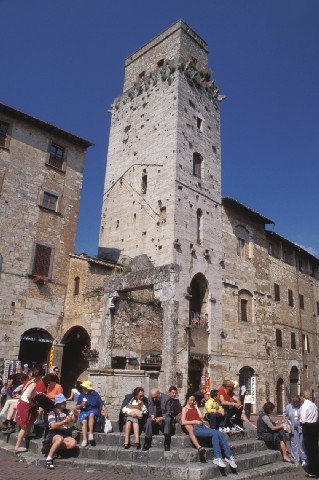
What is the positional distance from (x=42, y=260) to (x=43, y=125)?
770cm

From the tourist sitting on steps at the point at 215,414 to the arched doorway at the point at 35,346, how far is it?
12160 millimetres

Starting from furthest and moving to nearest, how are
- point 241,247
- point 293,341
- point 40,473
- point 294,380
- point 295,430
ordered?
point 293,341
point 294,380
point 241,247
point 295,430
point 40,473

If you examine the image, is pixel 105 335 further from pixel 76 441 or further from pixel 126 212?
pixel 126 212

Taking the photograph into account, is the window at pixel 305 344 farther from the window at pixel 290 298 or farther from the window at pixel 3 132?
the window at pixel 3 132

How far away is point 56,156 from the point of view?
74.7 feet

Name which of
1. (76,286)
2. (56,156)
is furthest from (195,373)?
(56,156)

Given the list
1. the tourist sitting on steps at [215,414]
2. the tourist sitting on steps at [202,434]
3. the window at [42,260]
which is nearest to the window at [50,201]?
the window at [42,260]

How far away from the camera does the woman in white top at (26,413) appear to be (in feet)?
27.2

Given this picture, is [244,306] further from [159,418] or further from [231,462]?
[231,462]

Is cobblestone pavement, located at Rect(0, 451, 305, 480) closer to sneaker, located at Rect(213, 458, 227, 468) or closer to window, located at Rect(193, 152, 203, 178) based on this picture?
sneaker, located at Rect(213, 458, 227, 468)

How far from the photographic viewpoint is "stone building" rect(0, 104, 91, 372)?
758 inches

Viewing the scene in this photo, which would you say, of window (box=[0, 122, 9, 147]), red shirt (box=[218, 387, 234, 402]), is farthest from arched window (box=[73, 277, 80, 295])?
red shirt (box=[218, 387, 234, 402])

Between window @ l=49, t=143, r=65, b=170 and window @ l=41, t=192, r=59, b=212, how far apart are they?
5.80 ft

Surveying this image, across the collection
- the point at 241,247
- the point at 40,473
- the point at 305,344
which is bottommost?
the point at 40,473
